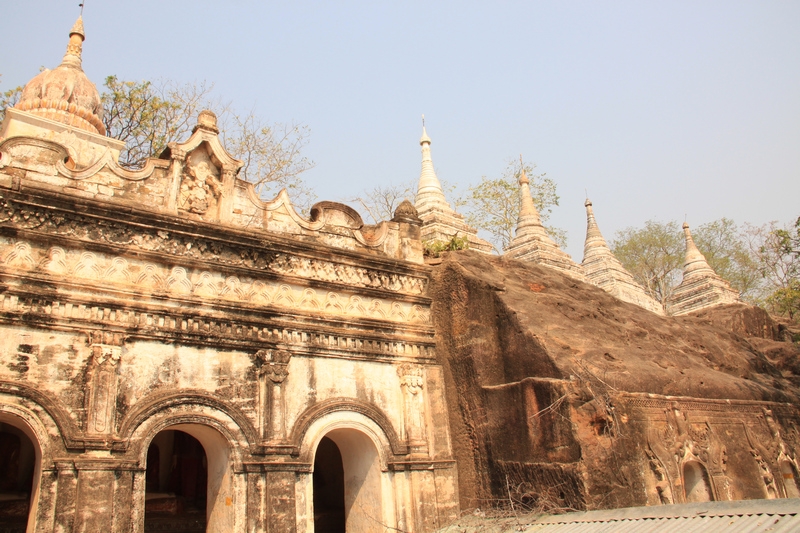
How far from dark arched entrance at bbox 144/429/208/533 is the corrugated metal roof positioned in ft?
15.5

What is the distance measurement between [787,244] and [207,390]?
11526 mm

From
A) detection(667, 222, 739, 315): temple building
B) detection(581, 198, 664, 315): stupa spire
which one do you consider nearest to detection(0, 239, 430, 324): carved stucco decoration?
detection(581, 198, 664, 315): stupa spire

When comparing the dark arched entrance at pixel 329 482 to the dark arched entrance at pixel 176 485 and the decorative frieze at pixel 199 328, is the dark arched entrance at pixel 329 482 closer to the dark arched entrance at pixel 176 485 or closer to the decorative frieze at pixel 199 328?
the dark arched entrance at pixel 176 485

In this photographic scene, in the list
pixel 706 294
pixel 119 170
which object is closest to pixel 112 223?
pixel 119 170

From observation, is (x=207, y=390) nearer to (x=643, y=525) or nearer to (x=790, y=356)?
(x=643, y=525)

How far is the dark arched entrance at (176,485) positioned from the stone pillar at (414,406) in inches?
134

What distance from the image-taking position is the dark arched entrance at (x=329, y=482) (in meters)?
11.3

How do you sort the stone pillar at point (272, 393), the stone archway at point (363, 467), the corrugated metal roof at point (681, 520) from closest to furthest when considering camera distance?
the corrugated metal roof at point (681, 520)
the stone pillar at point (272, 393)
the stone archway at point (363, 467)

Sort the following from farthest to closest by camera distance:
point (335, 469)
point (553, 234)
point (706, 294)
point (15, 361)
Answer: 1. point (553, 234)
2. point (706, 294)
3. point (335, 469)
4. point (15, 361)

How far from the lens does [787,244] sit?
544 inches

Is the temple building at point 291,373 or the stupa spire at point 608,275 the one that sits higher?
the stupa spire at point 608,275

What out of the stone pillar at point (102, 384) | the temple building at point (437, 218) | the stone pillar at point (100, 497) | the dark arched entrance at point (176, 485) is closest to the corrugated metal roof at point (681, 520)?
the stone pillar at point (100, 497)

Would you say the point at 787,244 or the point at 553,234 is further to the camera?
the point at 553,234

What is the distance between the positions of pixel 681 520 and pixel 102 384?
6292 millimetres
